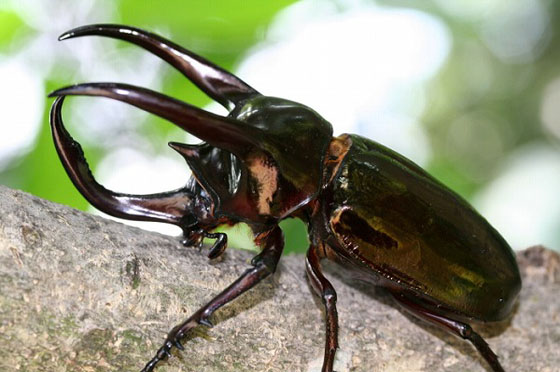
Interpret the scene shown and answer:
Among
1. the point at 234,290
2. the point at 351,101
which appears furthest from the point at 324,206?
the point at 351,101

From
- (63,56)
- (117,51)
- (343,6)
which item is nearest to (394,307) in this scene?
(63,56)

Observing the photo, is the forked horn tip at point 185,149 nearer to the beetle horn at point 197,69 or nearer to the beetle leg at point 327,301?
the beetle horn at point 197,69

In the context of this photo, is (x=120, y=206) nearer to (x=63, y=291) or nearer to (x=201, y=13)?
(x=63, y=291)

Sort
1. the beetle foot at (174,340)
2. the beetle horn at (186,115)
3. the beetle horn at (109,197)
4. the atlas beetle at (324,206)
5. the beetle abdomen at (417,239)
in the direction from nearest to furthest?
the beetle horn at (186,115), the beetle foot at (174,340), the beetle horn at (109,197), the atlas beetle at (324,206), the beetle abdomen at (417,239)

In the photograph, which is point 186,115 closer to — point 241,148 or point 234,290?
point 241,148

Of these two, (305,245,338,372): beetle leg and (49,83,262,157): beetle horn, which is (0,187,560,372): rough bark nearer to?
(305,245,338,372): beetle leg

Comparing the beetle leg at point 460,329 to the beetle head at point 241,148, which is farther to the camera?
the beetle leg at point 460,329

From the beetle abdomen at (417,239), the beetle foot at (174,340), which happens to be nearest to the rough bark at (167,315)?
the beetle foot at (174,340)
